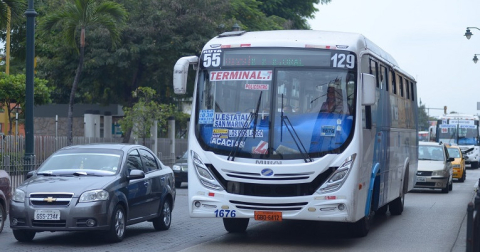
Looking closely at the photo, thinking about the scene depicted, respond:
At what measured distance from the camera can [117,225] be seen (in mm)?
A: 12109

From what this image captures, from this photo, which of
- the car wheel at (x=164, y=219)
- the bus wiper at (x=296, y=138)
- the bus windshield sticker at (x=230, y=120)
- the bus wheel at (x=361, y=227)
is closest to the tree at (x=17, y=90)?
the car wheel at (x=164, y=219)

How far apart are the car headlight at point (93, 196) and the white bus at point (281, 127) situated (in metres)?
1.32

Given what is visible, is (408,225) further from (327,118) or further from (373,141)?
(327,118)

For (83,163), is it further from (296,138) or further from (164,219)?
(296,138)

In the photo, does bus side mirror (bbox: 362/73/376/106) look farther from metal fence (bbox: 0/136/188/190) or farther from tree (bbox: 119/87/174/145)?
tree (bbox: 119/87/174/145)

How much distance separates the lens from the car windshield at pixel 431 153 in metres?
26.5

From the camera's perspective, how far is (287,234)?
1370cm

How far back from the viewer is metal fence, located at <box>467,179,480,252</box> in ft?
23.2

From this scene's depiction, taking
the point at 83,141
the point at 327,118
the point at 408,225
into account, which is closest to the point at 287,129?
the point at 327,118

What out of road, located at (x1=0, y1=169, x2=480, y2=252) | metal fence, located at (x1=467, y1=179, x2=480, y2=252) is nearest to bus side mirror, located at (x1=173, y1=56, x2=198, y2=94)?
road, located at (x1=0, y1=169, x2=480, y2=252)

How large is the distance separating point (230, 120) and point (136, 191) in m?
2.24

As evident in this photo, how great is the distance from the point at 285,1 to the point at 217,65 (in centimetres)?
3804

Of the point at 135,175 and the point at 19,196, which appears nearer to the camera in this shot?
the point at 19,196

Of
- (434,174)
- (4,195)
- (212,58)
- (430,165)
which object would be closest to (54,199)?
(4,195)
